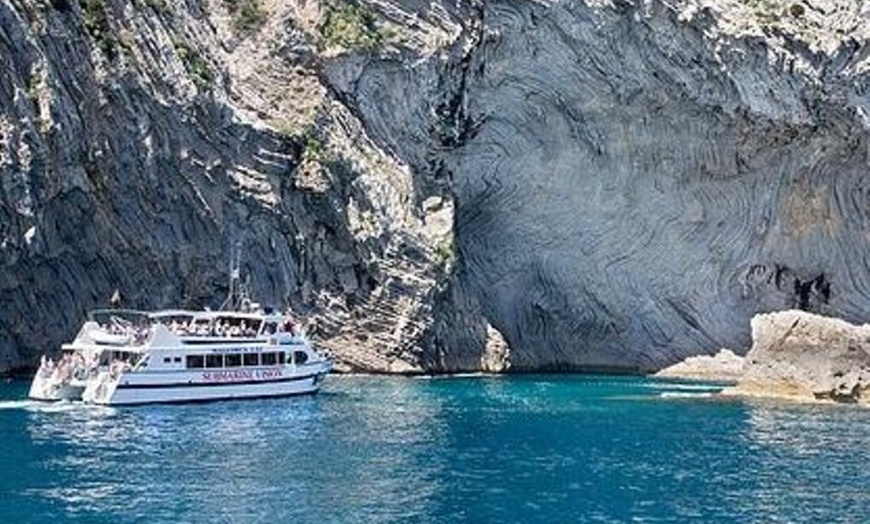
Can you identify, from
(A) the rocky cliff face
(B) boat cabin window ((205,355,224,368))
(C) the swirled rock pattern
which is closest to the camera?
(B) boat cabin window ((205,355,224,368))

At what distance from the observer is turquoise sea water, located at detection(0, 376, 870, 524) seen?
35.0 m

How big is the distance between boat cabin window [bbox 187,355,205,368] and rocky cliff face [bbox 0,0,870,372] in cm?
918

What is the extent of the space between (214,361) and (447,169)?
834 inches

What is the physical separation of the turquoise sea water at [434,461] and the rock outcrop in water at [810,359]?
2.38 m

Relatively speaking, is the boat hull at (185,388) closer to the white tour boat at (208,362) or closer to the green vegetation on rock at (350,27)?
the white tour boat at (208,362)

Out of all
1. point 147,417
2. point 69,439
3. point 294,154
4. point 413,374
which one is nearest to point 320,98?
point 294,154

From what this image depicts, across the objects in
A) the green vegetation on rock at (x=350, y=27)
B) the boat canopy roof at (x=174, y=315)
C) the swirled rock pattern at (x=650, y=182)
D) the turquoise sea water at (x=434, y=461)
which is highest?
the green vegetation on rock at (x=350, y=27)

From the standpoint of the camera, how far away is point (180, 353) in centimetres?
5612

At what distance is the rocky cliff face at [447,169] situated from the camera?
209ft

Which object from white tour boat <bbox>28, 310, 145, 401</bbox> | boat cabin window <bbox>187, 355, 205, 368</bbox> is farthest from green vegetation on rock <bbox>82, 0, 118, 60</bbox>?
boat cabin window <bbox>187, 355, 205, 368</bbox>

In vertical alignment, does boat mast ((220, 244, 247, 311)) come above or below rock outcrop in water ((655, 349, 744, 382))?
above

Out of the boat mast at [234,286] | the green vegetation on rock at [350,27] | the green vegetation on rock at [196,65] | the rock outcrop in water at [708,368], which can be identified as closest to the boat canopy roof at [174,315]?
the boat mast at [234,286]

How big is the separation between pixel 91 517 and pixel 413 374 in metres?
38.2

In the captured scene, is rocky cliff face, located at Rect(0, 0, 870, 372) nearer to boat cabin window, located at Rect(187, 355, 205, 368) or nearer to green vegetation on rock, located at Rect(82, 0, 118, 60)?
green vegetation on rock, located at Rect(82, 0, 118, 60)
